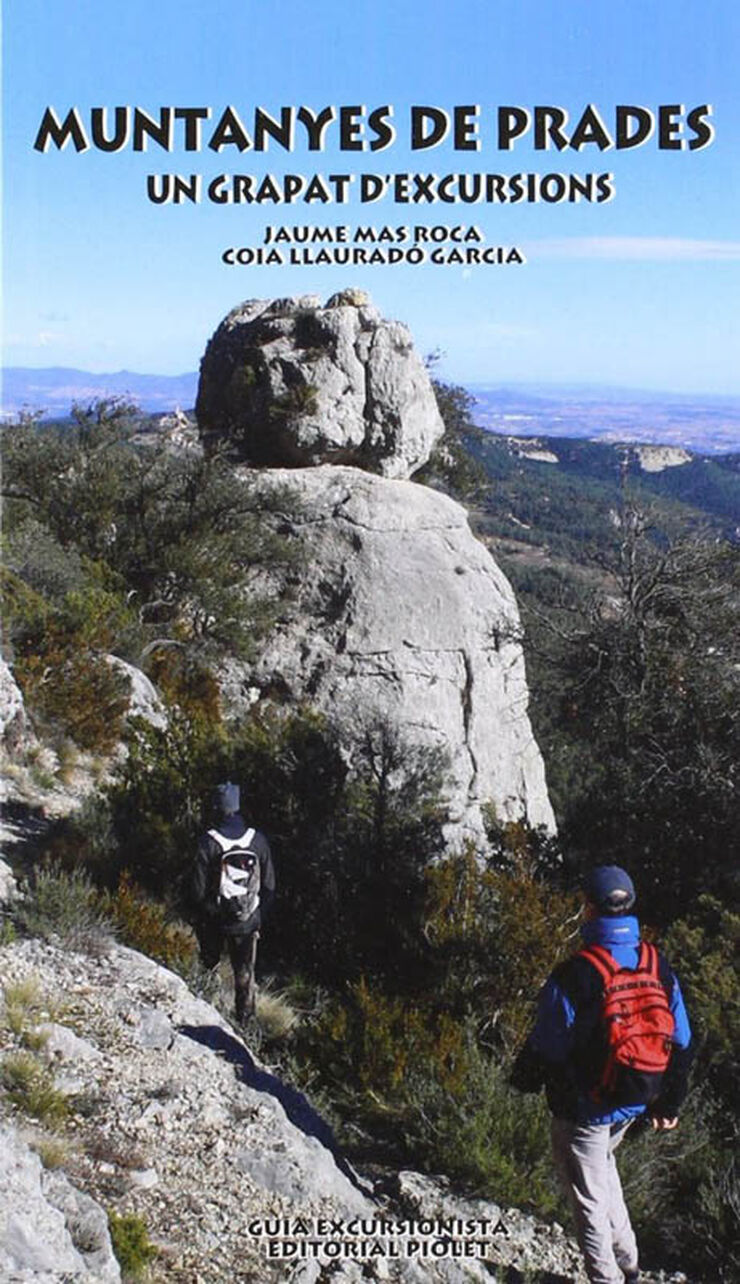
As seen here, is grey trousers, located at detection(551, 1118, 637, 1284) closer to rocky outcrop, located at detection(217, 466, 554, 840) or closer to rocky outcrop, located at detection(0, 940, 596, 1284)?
rocky outcrop, located at detection(0, 940, 596, 1284)

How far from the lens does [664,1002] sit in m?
4.04

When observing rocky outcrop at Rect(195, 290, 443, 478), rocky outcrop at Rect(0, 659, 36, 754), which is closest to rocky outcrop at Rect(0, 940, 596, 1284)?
rocky outcrop at Rect(0, 659, 36, 754)

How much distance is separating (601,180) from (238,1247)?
6.35 meters

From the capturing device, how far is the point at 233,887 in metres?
6.29

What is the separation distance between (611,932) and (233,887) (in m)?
2.93

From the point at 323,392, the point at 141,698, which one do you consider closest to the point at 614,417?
the point at 323,392

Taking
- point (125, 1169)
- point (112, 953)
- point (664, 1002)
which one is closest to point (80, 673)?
point (112, 953)

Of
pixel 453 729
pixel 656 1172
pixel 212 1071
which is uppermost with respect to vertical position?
pixel 212 1071

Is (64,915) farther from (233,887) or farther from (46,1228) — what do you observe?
(46,1228)

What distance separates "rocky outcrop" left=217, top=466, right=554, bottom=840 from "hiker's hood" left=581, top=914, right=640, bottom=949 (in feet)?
34.8

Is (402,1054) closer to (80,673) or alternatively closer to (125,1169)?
(125,1169)

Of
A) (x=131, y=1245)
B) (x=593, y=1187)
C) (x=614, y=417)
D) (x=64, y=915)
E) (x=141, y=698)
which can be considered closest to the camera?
(x=131, y=1245)

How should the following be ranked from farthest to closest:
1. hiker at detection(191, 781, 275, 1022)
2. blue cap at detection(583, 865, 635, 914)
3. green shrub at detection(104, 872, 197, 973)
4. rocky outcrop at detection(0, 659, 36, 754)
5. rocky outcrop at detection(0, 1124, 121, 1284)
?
rocky outcrop at detection(0, 659, 36, 754)
green shrub at detection(104, 872, 197, 973)
hiker at detection(191, 781, 275, 1022)
blue cap at detection(583, 865, 635, 914)
rocky outcrop at detection(0, 1124, 121, 1284)

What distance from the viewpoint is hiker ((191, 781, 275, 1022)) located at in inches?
246
